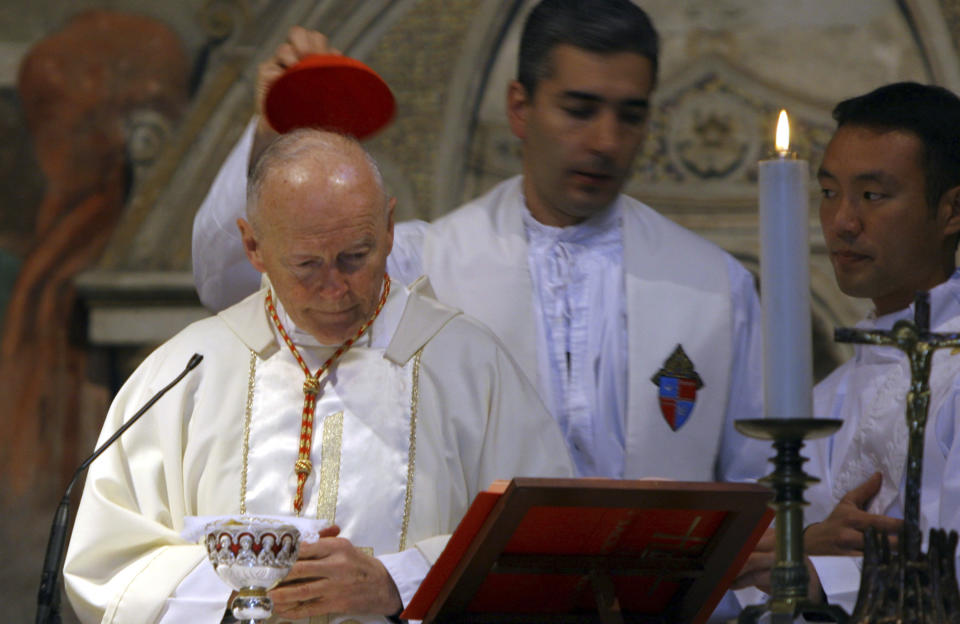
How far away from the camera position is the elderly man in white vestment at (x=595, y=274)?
375 centimetres

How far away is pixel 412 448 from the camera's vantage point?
315cm

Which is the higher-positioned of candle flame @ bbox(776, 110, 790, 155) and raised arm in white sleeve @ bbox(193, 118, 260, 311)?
candle flame @ bbox(776, 110, 790, 155)

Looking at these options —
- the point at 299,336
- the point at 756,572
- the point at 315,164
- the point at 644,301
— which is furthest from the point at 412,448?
the point at 644,301

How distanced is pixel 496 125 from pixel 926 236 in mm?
4040

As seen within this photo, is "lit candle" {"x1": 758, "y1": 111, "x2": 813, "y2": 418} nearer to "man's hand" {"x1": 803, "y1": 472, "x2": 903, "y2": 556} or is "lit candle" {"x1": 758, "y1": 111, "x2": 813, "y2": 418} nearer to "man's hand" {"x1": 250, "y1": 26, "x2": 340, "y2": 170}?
"man's hand" {"x1": 803, "y1": 472, "x2": 903, "y2": 556}

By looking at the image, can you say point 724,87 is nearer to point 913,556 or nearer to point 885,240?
point 885,240

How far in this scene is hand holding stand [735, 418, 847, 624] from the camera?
1.84 meters

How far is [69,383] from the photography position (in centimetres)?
728

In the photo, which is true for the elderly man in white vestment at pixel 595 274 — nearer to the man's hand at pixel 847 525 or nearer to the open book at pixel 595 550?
the man's hand at pixel 847 525

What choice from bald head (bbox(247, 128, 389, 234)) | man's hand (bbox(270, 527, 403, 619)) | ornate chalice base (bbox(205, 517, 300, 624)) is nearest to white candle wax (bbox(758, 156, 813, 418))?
ornate chalice base (bbox(205, 517, 300, 624))

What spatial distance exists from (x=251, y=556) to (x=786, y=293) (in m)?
0.90

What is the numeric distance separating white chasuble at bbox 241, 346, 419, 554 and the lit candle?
1.34m

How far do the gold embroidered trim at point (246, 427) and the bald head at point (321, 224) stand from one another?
20cm

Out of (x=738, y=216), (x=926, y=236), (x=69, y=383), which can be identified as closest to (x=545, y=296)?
(x=926, y=236)
